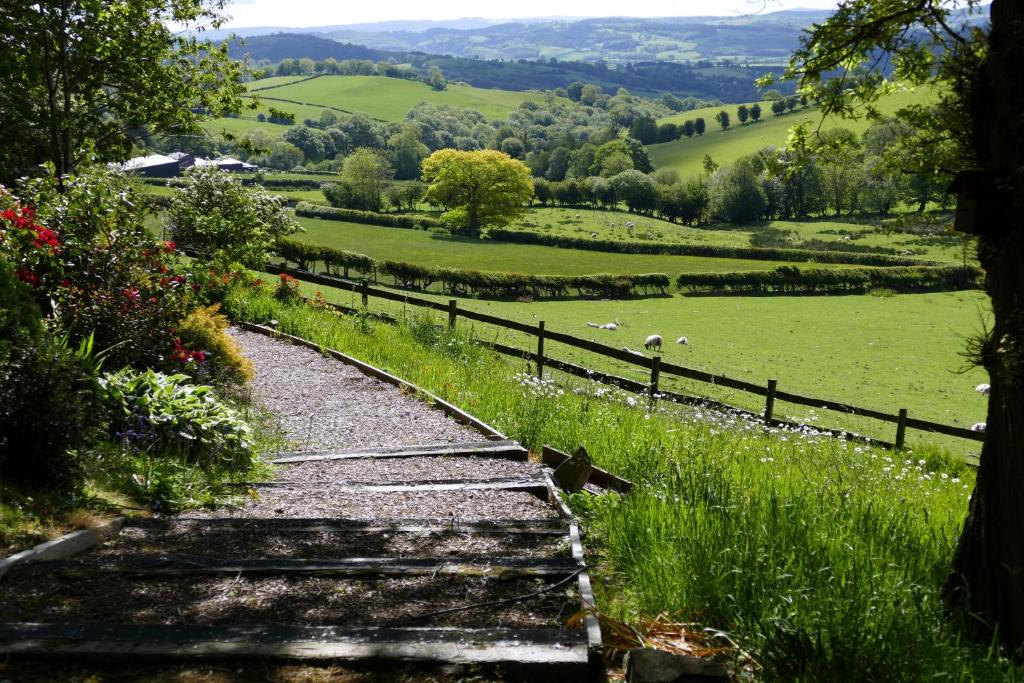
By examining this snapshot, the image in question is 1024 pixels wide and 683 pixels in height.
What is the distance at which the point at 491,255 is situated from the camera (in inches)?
2613

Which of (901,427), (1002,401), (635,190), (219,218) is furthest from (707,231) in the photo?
(1002,401)

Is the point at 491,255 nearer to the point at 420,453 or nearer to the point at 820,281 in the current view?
the point at 820,281

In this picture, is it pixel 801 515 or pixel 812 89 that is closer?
pixel 801 515

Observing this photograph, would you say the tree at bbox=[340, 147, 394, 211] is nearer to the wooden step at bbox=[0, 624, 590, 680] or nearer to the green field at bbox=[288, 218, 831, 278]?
the green field at bbox=[288, 218, 831, 278]

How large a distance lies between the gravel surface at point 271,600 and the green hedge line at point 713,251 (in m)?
64.8

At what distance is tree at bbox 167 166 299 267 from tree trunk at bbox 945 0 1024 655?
53.2 feet

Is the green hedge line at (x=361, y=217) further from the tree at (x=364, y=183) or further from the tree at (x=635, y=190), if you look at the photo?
the tree at (x=635, y=190)

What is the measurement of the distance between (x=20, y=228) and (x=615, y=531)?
7.68 meters

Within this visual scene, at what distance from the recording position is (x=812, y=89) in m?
7.41

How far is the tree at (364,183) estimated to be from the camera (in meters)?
89.9

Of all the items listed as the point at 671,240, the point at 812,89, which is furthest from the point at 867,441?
the point at 671,240

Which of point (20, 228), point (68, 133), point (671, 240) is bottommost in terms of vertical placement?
point (671, 240)

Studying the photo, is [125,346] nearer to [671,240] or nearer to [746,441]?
[746,441]

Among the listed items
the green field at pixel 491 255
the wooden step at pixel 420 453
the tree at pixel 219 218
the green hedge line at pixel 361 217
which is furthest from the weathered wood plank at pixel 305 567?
the green hedge line at pixel 361 217
